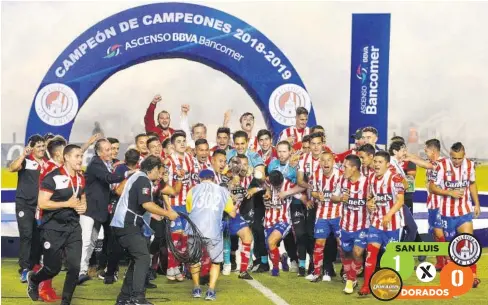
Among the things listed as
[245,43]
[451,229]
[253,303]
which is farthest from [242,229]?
[245,43]

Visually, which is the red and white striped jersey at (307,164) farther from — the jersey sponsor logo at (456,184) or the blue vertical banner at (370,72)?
the blue vertical banner at (370,72)

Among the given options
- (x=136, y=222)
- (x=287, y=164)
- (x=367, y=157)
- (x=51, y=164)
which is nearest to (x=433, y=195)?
(x=367, y=157)

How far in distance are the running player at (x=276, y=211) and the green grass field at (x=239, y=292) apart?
1.09ft

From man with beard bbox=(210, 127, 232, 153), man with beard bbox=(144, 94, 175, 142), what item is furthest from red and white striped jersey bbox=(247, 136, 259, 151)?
man with beard bbox=(144, 94, 175, 142)

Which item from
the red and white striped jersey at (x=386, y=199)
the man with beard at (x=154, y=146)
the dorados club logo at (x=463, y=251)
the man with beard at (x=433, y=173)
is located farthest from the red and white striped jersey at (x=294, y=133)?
the dorados club logo at (x=463, y=251)

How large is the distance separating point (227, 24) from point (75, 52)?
7.24ft

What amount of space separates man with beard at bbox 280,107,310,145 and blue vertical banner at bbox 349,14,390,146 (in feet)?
2.75

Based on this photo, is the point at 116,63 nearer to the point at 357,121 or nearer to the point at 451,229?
the point at 357,121

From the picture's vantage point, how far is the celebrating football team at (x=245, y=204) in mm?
9094

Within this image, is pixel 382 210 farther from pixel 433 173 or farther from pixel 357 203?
pixel 433 173

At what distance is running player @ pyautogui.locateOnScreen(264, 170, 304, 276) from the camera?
1064 centimetres

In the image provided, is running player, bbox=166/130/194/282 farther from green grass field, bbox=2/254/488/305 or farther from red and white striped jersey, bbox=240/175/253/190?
green grass field, bbox=2/254/488/305

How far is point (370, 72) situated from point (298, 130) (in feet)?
4.50

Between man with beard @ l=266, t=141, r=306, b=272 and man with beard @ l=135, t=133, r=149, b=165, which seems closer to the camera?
man with beard @ l=266, t=141, r=306, b=272
